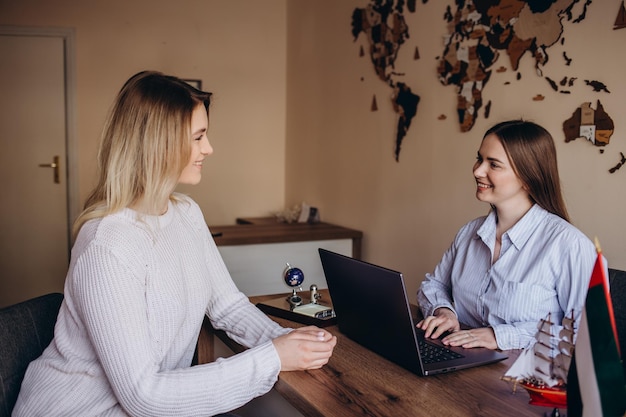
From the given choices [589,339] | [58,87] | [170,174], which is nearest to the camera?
[589,339]

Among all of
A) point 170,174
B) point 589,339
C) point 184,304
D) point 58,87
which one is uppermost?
point 58,87

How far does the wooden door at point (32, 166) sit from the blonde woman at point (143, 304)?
3498 millimetres

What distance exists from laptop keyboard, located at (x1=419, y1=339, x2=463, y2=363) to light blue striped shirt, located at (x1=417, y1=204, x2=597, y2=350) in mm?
162

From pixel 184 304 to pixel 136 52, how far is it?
364 cm

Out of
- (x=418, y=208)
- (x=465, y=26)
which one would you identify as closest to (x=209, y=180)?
(x=418, y=208)

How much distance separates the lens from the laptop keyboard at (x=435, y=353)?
141 cm

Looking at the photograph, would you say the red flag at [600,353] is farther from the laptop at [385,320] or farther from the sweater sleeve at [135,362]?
the sweater sleeve at [135,362]

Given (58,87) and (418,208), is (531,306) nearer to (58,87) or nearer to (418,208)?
(418,208)

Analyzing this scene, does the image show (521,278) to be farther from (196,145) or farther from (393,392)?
(196,145)

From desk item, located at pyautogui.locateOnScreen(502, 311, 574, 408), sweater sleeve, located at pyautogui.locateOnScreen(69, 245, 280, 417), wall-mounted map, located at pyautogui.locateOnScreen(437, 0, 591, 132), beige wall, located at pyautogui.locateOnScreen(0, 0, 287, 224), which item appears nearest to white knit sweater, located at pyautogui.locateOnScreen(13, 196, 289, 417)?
sweater sleeve, located at pyautogui.locateOnScreen(69, 245, 280, 417)

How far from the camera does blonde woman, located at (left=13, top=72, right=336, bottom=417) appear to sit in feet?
4.08

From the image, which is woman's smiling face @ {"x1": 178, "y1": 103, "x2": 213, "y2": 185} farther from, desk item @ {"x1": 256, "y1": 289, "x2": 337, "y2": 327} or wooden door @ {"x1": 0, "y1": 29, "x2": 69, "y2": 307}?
wooden door @ {"x1": 0, "y1": 29, "x2": 69, "y2": 307}

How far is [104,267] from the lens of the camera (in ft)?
4.12

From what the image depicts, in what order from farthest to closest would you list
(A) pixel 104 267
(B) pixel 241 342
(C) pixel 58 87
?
(C) pixel 58 87 → (B) pixel 241 342 → (A) pixel 104 267
